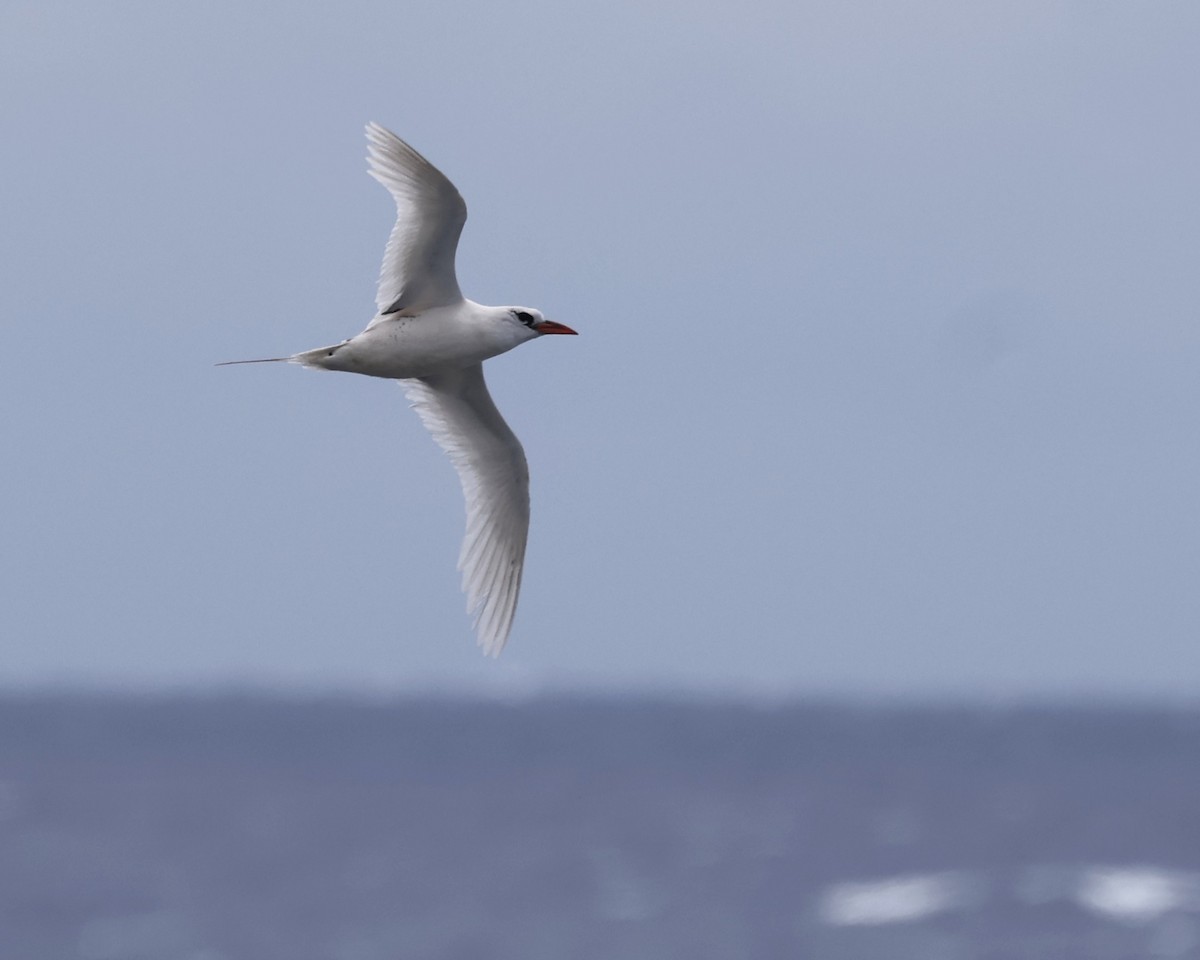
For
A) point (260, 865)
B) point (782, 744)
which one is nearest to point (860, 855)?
point (260, 865)

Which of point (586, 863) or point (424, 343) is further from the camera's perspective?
point (586, 863)

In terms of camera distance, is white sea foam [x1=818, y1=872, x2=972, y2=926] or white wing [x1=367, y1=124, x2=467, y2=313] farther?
white sea foam [x1=818, y1=872, x2=972, y2=926]

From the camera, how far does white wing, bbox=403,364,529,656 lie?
899 inches

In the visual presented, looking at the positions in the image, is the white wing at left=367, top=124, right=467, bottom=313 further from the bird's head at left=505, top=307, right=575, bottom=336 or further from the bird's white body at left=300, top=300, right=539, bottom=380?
the bird's head at left=505, top=307, right=575, bottom=336

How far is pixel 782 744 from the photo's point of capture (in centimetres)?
18762

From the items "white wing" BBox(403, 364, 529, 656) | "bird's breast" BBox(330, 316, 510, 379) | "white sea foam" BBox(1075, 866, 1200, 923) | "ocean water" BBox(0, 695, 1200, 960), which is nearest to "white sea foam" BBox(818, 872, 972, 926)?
"ocean water" BBox(0, 695, 1200, 960)

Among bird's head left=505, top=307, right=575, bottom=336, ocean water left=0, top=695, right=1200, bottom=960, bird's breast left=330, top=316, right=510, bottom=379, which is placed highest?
bird's head left=505, top=307, right=575, bottom=336

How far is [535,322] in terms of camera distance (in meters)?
21.5

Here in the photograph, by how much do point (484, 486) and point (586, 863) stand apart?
223ft

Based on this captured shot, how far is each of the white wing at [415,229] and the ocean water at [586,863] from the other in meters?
51.6

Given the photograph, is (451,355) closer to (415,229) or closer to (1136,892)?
(415,229)

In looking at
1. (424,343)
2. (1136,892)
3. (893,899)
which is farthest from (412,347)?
(1136,892)

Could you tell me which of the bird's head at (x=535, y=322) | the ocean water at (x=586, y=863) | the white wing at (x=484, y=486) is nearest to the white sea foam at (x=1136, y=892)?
the ocean water at (x=586, y=863)

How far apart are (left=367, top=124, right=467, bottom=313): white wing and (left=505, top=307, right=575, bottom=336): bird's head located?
636 millimetres
